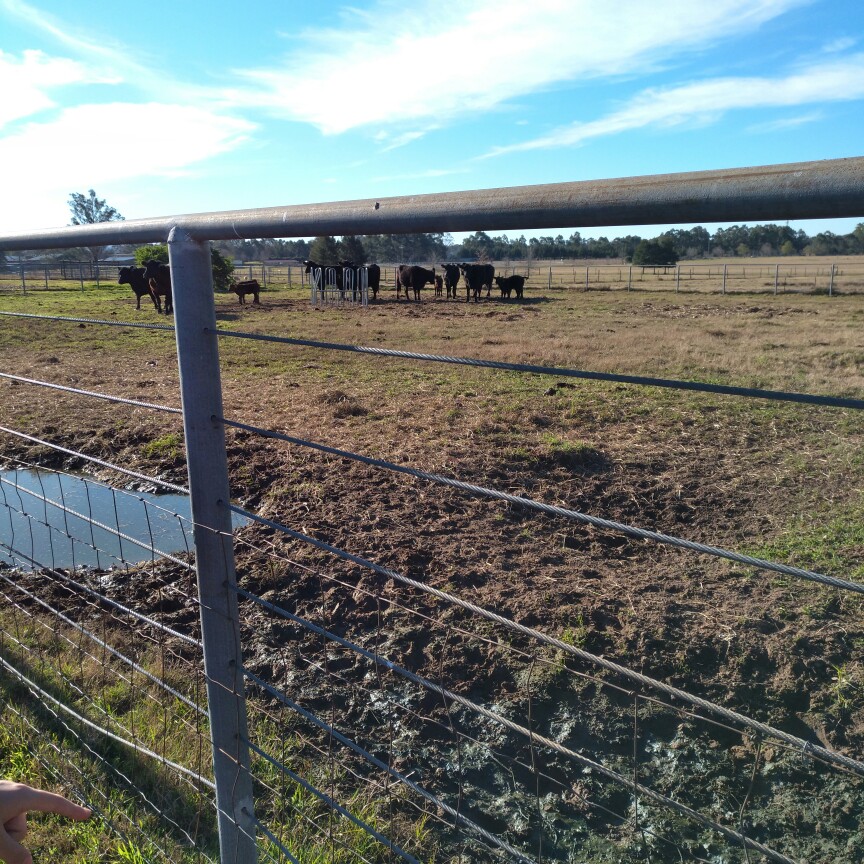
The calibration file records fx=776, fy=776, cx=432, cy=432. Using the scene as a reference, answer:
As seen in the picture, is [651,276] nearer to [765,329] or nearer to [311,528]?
[765,329]

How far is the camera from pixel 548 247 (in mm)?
28266

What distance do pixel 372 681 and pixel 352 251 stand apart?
29438mm

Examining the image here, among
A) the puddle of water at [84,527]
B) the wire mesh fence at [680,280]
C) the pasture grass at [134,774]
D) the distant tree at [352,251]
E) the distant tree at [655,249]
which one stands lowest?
the puddle of water at [84,527]

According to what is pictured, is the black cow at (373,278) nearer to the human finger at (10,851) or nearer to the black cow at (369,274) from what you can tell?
the black cow at (369,274)

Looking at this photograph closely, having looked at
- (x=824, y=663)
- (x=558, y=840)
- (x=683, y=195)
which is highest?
(x=683, y=195)

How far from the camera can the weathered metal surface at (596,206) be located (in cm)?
94

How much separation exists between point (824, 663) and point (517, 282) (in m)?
24.1

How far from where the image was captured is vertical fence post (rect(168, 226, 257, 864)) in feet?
5.78

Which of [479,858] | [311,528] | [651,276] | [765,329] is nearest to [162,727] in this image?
[479,858]

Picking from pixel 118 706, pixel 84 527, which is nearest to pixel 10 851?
→ pixel 118 706

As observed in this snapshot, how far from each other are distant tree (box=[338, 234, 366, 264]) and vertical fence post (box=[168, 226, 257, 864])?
26424mm

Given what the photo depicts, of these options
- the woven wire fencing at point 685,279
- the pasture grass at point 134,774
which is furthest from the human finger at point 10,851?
the woven wire fencing at point 685,279

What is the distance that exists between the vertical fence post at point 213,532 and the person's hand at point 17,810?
549 mm

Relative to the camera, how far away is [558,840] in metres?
2.91
